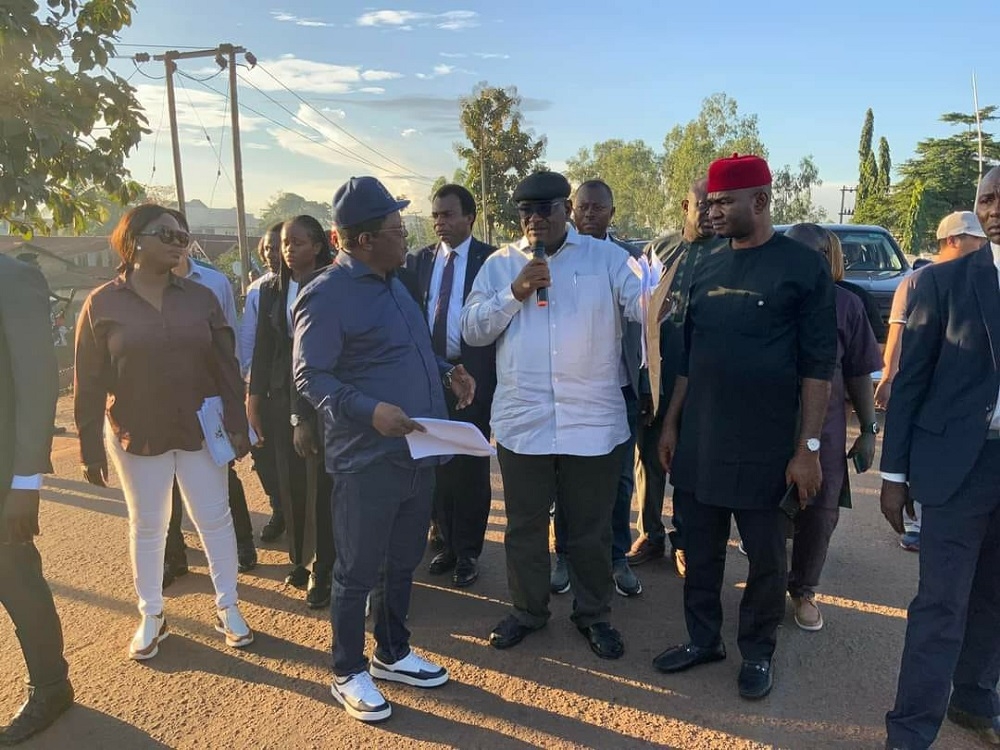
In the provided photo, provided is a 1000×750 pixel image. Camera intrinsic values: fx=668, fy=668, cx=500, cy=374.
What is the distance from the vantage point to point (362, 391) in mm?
2701

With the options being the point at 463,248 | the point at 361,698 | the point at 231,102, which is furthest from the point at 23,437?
the point at 231,102

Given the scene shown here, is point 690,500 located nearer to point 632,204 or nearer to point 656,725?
point 656,725

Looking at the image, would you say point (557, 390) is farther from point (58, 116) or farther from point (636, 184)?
point (636, 184)

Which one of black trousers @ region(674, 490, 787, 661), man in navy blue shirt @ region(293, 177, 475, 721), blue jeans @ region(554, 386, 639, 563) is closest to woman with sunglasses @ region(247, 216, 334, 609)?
man in navy blue shirt @ region(293, 177, 475, 721)

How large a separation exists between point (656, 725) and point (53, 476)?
5.74m

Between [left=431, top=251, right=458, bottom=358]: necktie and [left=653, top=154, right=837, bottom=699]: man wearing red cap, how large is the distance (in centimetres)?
158

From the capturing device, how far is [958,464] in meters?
2.32

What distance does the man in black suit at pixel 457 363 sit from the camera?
4.04 metres

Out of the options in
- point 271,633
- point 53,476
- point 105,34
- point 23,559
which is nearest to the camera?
point 23,559

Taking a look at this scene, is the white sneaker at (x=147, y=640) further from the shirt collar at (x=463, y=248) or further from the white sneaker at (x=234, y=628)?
the shirt collar at (x=463, y=248)

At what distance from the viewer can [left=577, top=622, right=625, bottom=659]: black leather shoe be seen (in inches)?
126

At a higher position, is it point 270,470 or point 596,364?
point 596,364

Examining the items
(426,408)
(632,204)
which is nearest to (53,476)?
(426,408)

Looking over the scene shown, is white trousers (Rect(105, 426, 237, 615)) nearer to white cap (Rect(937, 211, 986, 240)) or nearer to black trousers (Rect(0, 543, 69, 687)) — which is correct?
black trousers (Rect(0, 543, 69, 687))
